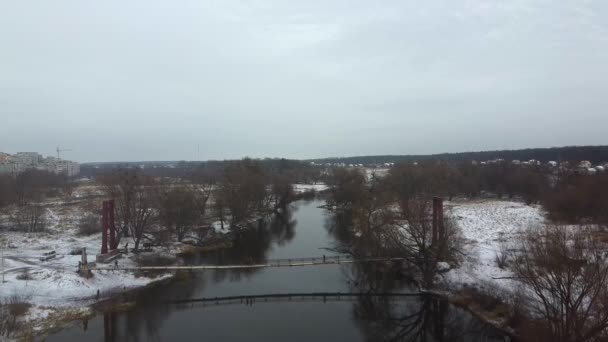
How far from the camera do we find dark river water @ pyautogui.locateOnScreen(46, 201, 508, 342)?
19031 millimetres

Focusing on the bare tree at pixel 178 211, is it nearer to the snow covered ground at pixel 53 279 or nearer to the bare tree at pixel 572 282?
the snow covered ground at pixel 53 279

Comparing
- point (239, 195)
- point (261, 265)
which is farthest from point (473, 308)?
point (239, 195)

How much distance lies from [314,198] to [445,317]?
6650 cm

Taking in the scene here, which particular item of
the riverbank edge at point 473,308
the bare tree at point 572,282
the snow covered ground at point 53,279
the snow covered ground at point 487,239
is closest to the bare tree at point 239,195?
the snow covered ground at point 53,279

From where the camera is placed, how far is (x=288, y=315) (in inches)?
838

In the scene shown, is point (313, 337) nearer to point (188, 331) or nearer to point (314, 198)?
point (188, 331)

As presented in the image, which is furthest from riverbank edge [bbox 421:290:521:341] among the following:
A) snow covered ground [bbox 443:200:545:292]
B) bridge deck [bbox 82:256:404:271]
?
bridge deck [bbox 82:256:404:271]

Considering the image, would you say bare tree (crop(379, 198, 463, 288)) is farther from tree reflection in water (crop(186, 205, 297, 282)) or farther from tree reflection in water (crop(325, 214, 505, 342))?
tree reflection in water (crop(186, 205, 297, 282))

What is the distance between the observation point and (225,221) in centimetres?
5059

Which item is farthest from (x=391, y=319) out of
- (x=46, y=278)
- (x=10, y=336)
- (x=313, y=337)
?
(x=46, y=278)

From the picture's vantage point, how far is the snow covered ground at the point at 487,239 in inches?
967

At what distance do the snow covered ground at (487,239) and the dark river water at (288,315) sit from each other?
131 inches

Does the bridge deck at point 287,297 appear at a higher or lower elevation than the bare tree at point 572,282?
lower

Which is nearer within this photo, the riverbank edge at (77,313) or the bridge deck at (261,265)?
the riverbank edge at (77,313)
